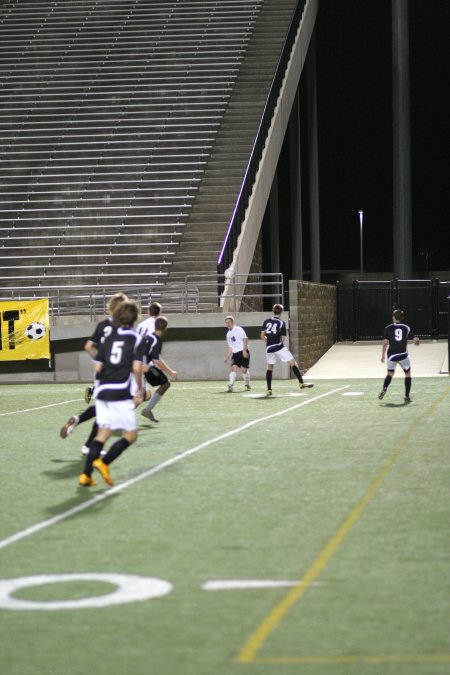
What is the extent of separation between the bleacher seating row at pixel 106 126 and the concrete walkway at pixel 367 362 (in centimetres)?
565

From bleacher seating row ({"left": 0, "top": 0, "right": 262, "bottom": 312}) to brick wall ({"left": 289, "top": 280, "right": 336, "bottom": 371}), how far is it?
4.57m

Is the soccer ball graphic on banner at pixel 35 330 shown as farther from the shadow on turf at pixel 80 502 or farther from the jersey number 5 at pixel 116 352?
the jersey number 5 at pixel 116 352

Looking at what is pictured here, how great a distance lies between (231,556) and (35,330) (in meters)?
22.2

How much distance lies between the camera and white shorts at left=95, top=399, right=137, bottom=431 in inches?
417

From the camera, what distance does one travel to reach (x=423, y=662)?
531cm

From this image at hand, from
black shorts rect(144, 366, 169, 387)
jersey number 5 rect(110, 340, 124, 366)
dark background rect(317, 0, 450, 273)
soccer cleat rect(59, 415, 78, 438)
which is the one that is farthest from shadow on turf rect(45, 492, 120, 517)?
dark background rect(317, 0, 450, 273)

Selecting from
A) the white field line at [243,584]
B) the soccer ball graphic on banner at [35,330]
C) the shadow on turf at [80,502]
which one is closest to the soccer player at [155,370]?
the shadow on turf at [80,502]

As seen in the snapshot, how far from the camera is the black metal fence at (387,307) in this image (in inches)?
1460

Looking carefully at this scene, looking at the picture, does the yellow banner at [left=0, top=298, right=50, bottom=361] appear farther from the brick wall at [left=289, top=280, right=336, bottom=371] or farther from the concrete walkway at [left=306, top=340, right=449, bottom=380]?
the concrete walkway at [left=306, top=340, right=449, bottom=380]

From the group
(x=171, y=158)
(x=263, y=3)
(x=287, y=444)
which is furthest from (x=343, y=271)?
(x=287, y=444)

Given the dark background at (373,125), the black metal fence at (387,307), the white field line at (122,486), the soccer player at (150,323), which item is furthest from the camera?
the dark background at (373,125)

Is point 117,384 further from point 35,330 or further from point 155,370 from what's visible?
point 35,330

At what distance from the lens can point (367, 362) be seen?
31516mm

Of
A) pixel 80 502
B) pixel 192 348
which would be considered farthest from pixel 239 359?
pixel 80 502
